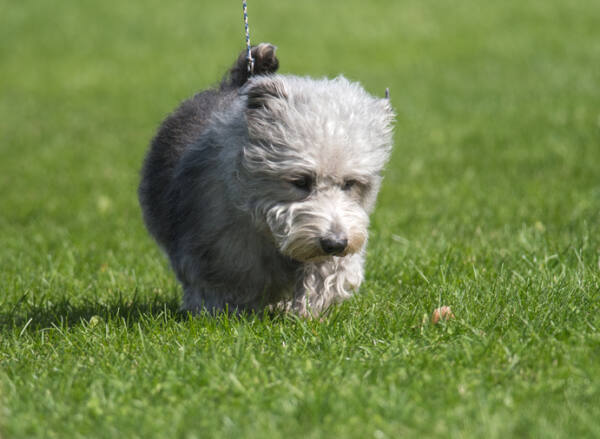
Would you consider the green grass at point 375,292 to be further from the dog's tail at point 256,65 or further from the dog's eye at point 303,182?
the dog's tail at point 256,65

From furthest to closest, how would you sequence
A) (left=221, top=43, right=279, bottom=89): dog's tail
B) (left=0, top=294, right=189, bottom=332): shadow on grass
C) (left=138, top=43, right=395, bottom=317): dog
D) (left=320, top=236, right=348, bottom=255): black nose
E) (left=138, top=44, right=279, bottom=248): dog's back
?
(left=221, top=43, right=279, bottom=89): dog's tail
(left=138, top=44, right=279, bottom=248): dog's back
(left=0, top=294, right=189, bottom=332): shadow on grass
(left=138, top=43, right=395, bottom=317): dog
(left=320, top=236, right=348, bottom=255): black nose

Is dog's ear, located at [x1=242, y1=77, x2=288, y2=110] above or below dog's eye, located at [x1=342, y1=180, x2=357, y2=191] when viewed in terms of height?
above

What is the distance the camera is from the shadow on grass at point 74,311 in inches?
193

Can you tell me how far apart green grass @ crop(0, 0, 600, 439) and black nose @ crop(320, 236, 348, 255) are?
16.9 inches

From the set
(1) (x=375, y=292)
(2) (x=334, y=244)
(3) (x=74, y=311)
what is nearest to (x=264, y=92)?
(2) (x=334, y=244)

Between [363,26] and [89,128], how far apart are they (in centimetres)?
1023

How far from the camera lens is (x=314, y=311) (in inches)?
187

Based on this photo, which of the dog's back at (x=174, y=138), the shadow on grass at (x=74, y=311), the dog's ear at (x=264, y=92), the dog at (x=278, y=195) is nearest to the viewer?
the dog at (x=278, y=195)

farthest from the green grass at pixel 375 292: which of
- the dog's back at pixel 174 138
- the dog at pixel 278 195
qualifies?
the dog's back at pixel 174 138

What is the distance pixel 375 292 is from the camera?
17.3 feet

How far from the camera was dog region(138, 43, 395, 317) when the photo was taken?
169 inches

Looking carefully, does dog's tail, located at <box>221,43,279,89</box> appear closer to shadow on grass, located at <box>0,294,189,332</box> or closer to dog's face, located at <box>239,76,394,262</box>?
dog's face, located at <box>239,76,394,262</box>

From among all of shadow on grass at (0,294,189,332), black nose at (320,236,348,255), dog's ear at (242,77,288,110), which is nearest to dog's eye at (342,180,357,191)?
black nose at (320,236,348,255)

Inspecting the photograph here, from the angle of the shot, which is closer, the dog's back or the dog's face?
the dog's face
